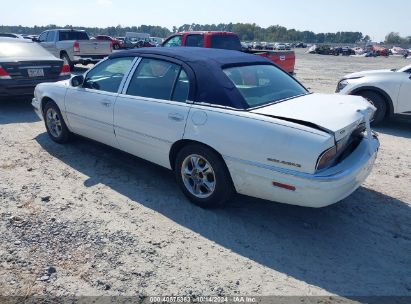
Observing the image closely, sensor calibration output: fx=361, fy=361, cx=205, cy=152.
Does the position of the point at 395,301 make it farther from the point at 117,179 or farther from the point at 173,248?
the point at 117,179

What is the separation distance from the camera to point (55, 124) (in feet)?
18.6

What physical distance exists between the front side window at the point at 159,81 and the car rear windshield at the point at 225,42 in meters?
7.00

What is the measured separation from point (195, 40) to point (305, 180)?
349 inches

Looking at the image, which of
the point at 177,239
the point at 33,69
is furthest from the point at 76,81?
the point at 33,69

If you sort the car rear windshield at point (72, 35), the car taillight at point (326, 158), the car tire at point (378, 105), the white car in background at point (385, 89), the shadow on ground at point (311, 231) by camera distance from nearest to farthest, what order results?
the shadow on ground at point (311, 231)
the car taillight at point (326, 158)
the white car in background at point (385, 89)
the car tire at point (378, 105)
the car rear windshield at point (72, 35)

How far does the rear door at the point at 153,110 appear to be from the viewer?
12.4 ft

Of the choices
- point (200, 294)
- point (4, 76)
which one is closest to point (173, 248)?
point (200, 294)

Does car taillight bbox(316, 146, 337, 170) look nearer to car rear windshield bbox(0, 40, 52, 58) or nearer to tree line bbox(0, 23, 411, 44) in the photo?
car rear windshield bbox(0, 40, 52, 58)

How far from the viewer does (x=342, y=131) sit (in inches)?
123

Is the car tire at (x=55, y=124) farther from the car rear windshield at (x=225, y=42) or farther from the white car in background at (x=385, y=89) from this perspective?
the car rear windshield at (x=225, y=42)

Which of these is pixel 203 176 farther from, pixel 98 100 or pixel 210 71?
pixel 98 100

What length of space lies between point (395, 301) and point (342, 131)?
1.37 meters

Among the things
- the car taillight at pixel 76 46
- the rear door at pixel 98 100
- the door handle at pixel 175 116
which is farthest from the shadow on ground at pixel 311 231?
the car taillight at pixel 76 46

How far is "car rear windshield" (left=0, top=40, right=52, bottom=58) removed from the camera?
8.01 m
